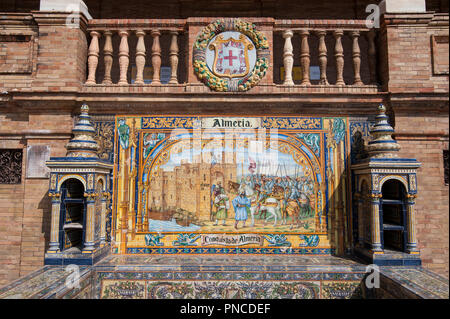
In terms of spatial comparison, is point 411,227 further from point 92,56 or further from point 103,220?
point 92,56

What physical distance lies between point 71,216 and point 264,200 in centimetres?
464

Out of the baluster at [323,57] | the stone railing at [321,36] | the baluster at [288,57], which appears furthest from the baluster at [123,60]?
the baluster at [323,57]

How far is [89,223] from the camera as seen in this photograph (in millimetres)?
6785

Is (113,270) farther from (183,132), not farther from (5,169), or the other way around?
(5,169)

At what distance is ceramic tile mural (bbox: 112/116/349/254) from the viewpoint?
7.60 m

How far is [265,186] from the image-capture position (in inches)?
302

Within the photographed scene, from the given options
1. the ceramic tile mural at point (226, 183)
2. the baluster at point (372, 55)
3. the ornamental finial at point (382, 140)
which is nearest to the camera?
the ornamental finial at point (382, 140)

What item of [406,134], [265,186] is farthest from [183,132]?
[406,134]

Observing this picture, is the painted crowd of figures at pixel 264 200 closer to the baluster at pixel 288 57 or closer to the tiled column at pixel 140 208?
the tiled column at pixel 140 208

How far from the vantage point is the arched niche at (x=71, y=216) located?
682cm

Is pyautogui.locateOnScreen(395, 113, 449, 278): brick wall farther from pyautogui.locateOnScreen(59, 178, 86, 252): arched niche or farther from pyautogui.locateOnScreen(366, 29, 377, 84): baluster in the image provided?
pyautogui.locateOnScreen(59, 178, 86, 252): arched niche

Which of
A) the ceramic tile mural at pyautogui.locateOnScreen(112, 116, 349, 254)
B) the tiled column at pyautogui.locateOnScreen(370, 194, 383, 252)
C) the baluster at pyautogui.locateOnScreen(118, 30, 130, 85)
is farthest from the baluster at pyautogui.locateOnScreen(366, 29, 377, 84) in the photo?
the baluster at pyautogui.locateOnScreen(118, 30, 130, 85)

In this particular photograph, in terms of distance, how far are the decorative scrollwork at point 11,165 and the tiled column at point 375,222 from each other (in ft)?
27.7

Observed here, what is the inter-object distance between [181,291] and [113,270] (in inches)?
58.7
